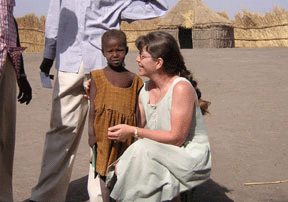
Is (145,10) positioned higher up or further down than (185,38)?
higher up

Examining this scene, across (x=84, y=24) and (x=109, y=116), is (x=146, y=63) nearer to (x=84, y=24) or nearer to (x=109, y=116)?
(x=109, y=116)

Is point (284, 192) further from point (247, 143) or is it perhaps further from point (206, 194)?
point (247, 143)

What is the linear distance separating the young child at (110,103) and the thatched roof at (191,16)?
2070 cm

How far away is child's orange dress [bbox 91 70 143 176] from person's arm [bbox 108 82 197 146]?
137 millimetres

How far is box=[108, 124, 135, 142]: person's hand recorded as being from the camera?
2980 millimetres

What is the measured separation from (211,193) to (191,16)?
67.4 feet

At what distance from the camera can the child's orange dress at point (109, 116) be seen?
314cm

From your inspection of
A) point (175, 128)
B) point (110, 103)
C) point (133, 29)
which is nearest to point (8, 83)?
point (110, 103)

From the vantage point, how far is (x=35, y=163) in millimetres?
5117

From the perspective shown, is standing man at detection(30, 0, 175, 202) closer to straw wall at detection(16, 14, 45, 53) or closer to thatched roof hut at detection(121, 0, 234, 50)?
thatched roof hut at detection(121, 0, 234, 50)

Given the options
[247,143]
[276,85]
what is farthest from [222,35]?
[247,143]

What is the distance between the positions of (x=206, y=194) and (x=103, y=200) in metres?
1.13

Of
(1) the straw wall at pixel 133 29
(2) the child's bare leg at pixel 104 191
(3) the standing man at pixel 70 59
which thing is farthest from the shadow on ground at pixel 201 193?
(1) the straw wall at pixel 133 29

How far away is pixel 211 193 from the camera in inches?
163
